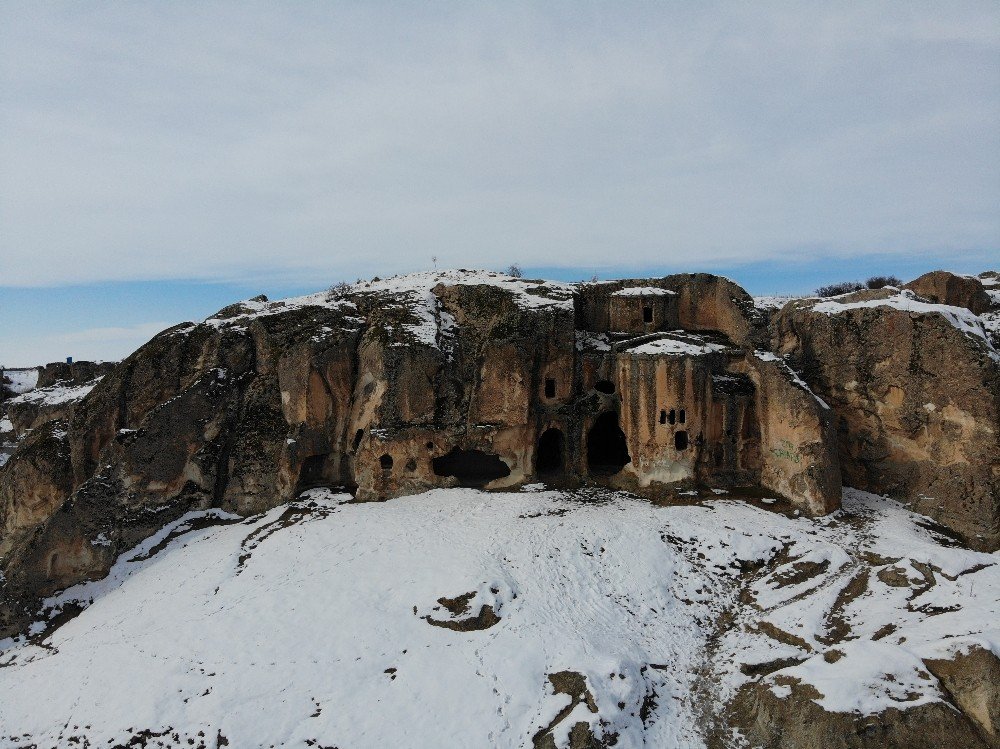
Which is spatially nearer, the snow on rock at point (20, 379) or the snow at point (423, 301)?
the snow at point (423, 301)

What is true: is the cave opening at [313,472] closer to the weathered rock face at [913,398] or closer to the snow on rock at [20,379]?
the weathered rock face at [913,398]

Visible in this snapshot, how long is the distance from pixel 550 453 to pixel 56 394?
4002 centimetres

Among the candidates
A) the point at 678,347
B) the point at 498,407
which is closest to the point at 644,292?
the point at 678,347

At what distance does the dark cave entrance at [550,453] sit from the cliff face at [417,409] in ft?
0.92

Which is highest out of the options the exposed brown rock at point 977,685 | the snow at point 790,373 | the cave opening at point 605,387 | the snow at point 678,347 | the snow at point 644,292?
the snow at point 644,292

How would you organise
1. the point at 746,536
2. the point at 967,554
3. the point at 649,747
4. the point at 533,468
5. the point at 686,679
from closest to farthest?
the point at 649,747 < the point at 686,679 < the point at 967,554 < the point at 746,536 < the point at 533,468

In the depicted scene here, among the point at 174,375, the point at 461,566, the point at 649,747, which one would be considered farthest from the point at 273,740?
the point at 174,375

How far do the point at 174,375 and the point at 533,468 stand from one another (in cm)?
1623

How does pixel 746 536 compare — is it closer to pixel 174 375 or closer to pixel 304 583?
pixel 304 583

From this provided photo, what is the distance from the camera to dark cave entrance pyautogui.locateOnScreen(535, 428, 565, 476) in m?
26.2

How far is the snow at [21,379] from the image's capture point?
191ft

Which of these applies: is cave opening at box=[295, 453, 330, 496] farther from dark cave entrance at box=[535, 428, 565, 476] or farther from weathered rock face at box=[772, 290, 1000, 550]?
weathered rock face at box=[772, 290, 1000, 550]

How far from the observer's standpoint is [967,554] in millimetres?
18266

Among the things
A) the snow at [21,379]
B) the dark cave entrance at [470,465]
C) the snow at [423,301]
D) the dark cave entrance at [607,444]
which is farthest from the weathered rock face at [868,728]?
the snow at [21,379]
